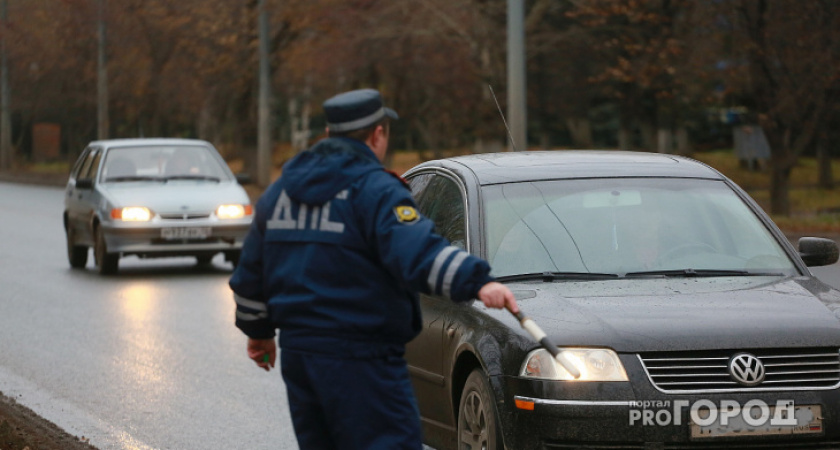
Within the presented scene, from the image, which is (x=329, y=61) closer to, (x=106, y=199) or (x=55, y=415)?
(x=106, y=199)

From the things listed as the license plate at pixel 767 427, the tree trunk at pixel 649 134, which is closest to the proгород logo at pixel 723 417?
the license plate at pixel 767 427

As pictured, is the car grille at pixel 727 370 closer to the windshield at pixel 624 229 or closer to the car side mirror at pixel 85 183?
the windshield at pixel 624 229

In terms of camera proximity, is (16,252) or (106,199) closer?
(106,199)

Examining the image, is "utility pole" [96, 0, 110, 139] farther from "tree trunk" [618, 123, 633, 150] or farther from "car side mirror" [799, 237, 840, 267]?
"car side mirror" [799, 237, 840, 267]

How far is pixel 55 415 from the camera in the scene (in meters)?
8.59

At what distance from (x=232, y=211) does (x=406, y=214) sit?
1376cm

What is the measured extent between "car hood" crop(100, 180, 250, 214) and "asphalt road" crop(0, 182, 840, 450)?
82 cm

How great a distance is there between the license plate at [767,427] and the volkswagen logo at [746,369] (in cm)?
12

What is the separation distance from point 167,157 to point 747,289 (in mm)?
13601

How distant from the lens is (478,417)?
604cm

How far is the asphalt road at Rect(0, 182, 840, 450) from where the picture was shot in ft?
27.3

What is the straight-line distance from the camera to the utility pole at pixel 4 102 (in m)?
65.7

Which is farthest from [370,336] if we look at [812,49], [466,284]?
[812,49]

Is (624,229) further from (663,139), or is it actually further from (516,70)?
(663,139)
